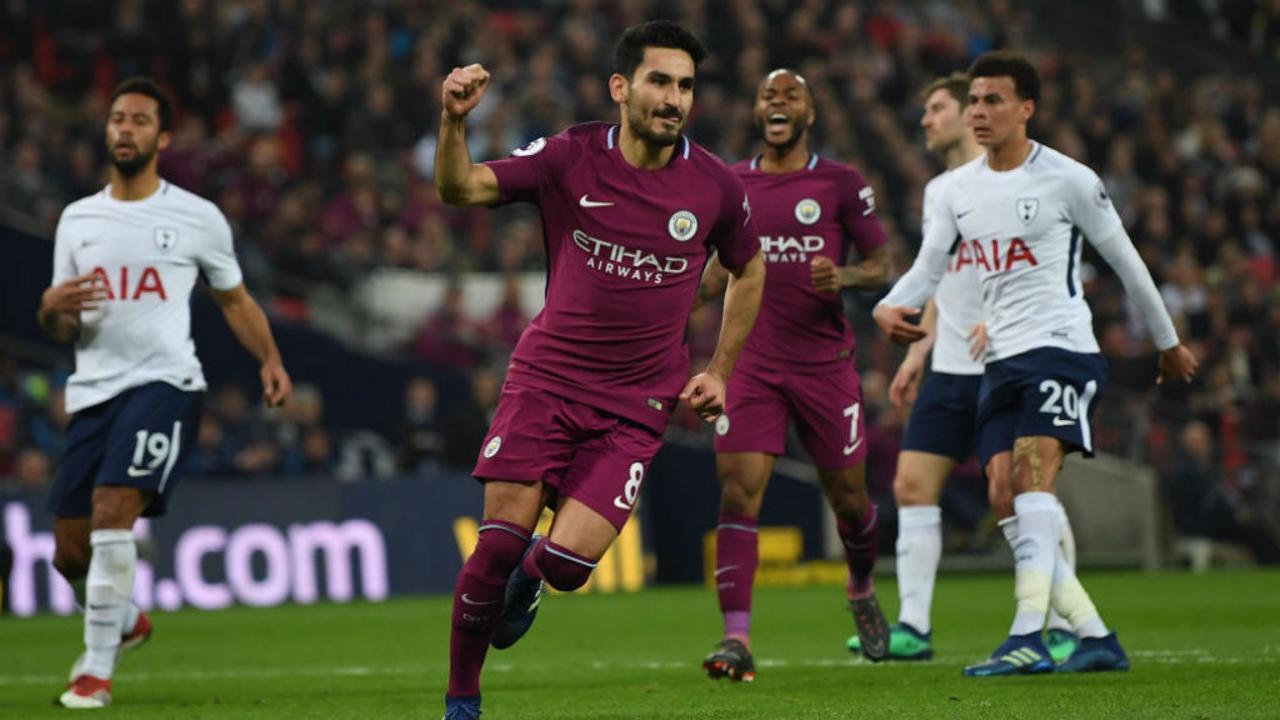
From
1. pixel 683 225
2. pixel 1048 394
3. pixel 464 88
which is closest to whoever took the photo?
pixel 464 88

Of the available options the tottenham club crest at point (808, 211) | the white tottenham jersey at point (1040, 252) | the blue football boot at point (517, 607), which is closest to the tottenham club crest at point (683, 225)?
the blue football boot at point (517, 607)

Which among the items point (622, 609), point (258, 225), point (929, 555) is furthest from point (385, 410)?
point (929, 555)

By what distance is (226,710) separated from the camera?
328 inches

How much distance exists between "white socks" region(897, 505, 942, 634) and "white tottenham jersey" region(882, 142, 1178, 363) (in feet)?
4.37

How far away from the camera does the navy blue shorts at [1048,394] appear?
28.3 feet

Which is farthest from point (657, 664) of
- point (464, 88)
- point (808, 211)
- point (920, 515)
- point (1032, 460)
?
→ point (464, 88)

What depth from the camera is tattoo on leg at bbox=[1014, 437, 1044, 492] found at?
864cm

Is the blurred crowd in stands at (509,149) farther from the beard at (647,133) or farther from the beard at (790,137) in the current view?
the beard at (647,133)

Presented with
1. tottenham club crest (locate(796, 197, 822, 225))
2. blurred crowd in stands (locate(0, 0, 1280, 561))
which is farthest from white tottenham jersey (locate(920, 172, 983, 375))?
blurred crowd in stands (locate(0, 0, 1280, 561))

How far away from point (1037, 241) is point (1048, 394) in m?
0.66

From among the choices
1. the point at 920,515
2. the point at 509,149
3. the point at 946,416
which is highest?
the point at 509,149

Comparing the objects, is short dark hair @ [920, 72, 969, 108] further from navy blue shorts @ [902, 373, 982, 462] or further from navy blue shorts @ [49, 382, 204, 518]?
navy blue shorts @ [49, 382, 204, 518]

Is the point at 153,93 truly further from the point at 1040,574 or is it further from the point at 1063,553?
the point at 1063,553

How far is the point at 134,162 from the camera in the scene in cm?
920
